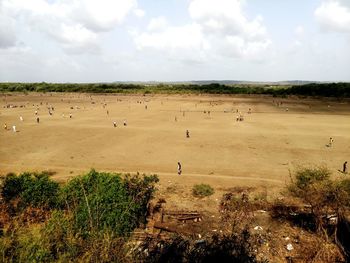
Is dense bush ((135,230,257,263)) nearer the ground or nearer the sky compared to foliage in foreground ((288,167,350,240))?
nearer the ground

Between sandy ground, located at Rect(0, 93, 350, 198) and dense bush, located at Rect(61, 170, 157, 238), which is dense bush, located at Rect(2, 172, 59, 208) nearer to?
dense bush, located at Rect(61, 170, 157, 238)

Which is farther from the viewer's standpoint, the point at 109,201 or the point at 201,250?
the point at 109,201

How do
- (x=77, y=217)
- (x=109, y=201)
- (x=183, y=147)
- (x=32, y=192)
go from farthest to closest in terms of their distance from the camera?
(x=183, y=147) < (x=32, y=192) < (x=109, y=201) < (x=77, y=217)

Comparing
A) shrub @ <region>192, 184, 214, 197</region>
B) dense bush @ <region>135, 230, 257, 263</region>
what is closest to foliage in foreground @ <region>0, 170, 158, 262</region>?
dense bush @ <region>135, 230, 257, 263</region>

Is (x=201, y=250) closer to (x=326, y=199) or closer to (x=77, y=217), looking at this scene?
(x=77, y=217)

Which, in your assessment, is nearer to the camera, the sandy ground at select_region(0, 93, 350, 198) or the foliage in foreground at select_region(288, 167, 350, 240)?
the foliage in foreground at select_region(288, 167, 350, 240)

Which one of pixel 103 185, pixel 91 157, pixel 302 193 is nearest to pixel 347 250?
pixel 302 193

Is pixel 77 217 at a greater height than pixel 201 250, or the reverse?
pixel 77 217

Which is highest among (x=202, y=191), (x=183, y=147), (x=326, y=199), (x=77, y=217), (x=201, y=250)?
(x=77, y=217)

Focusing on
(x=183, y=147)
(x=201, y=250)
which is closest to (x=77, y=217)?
(x=201, y=250)

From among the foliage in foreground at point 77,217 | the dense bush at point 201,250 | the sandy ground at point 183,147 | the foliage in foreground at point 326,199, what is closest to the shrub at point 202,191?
the sandy ground at point 183,147
